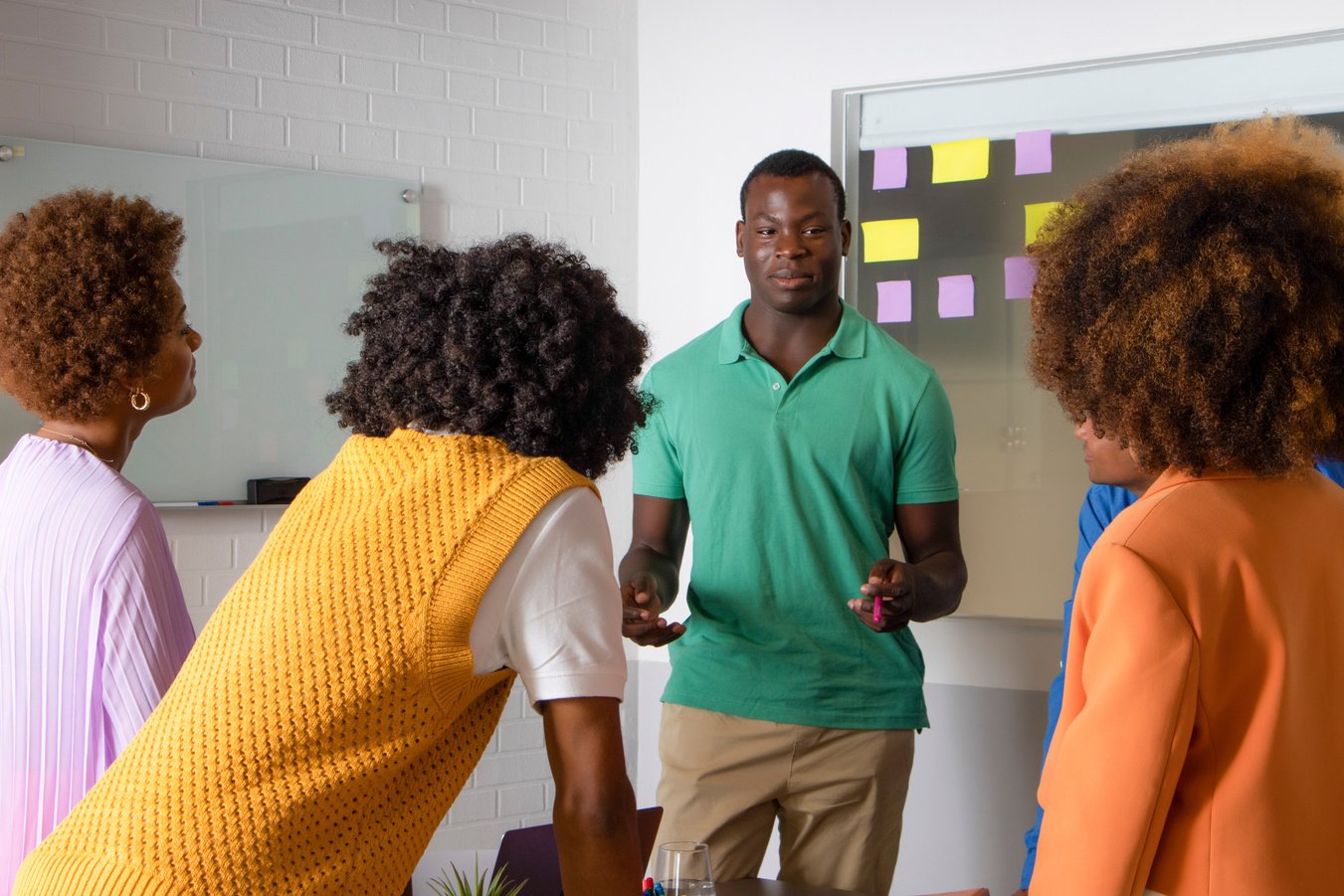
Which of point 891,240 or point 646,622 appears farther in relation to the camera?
point 891,240

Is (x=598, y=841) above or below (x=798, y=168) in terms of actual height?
below

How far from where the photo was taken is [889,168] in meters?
3.04

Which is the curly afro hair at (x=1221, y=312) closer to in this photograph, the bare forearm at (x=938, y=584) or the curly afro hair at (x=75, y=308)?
the bare forearm at (x=938, y=584)

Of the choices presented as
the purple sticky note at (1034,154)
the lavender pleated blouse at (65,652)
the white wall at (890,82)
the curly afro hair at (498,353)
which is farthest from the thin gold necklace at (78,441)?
the purple sticky note at (1034,154)

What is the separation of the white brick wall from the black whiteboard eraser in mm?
58

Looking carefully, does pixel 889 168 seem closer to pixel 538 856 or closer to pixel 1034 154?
pixel 1034 154

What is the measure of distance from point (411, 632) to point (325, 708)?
0.09 metres

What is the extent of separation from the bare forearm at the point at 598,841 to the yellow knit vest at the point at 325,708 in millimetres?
132

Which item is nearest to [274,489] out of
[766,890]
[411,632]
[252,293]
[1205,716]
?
[252,293]

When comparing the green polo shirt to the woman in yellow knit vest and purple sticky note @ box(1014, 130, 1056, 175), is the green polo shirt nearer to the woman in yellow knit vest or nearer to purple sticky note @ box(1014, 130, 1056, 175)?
purple sticky note @ box(1014, 130, 1056, 175)

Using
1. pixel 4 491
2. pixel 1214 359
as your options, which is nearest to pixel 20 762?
pixel 4 491

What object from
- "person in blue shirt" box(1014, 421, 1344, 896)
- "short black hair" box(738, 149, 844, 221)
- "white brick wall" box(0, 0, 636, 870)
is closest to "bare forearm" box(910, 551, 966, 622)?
"person in blue shirt" box(1014, 421, 1344, 896)

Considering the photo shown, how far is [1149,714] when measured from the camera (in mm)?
973

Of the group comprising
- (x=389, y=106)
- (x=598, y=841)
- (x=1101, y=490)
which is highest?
(x=389, y=106)
